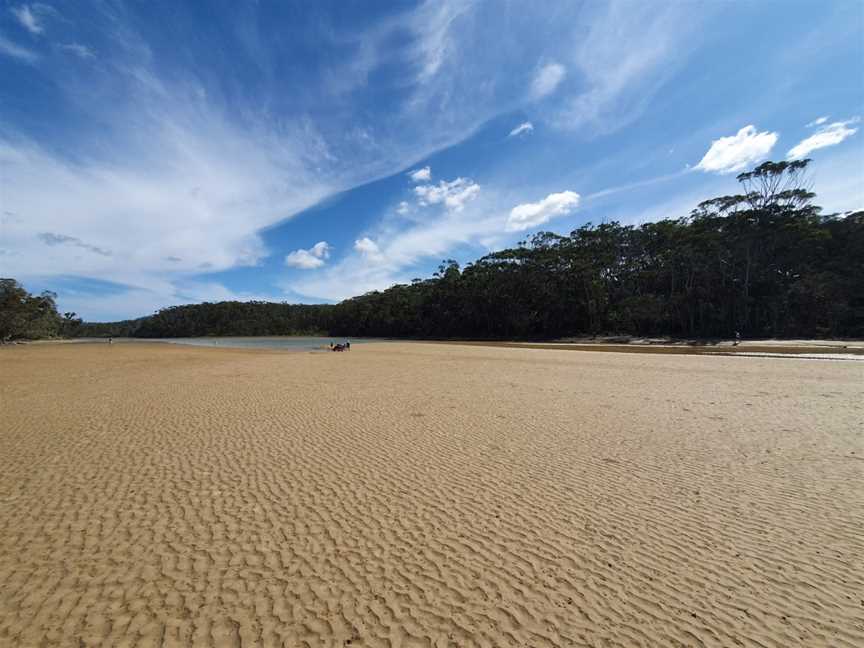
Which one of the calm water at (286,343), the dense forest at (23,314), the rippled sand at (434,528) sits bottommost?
the rippled sand at (434,528)

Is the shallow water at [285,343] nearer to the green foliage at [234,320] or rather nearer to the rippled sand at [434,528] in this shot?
the green foliage at [234,320]

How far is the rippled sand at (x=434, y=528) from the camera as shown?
Answer: 3.19 metres

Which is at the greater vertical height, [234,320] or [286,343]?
[234,320]

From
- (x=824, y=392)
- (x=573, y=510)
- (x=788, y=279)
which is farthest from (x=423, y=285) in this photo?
(x=573, y=510)

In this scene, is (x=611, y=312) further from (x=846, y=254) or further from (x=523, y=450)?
(x=523, y=450)

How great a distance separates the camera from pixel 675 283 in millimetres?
49875

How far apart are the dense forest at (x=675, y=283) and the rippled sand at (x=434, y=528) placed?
40.5 meters

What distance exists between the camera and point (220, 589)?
11.8 feet

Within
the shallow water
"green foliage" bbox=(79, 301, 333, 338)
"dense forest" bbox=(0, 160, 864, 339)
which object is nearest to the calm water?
the shallow water

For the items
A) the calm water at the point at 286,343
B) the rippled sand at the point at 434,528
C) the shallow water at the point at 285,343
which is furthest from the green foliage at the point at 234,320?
the rippled sand at the point at 434,528

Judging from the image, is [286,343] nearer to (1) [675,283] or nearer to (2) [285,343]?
(2) [285,343]

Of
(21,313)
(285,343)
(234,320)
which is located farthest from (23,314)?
(234,320)

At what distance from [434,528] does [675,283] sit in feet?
189

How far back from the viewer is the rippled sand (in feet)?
10.5
